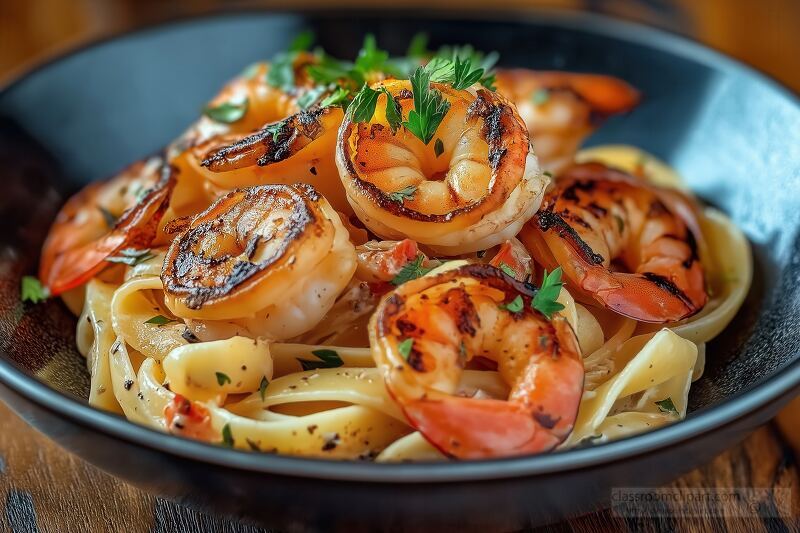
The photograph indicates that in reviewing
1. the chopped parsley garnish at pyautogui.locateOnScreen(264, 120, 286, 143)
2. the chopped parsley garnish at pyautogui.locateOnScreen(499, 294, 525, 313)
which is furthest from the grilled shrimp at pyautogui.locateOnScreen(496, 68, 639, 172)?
the chopped parsley garnish at pyautogui.locateOnScreen(499, 294, 525, 313)

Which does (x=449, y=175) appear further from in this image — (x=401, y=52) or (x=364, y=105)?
(x=401, y=52)

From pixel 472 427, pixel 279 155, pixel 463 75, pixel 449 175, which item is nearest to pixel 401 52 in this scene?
pixel 463 75

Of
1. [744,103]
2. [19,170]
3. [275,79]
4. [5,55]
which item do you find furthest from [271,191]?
[5,55]

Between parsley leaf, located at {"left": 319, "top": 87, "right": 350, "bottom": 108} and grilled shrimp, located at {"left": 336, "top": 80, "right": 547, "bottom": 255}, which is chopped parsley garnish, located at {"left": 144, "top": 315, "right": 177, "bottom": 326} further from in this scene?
parsley leaf, located at {"left": 319, "top": 87, "right": 350, "bottom": 108}

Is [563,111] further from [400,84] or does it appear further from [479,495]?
[479,495]

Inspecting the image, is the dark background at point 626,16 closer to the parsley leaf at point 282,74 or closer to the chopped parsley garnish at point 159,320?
the parsley leaf at point 282,74

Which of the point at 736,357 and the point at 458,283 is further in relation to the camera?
the point at 736,357
